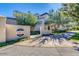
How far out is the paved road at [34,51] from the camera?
126 inches

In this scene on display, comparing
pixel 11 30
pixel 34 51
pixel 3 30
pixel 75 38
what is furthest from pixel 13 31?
pixel 75 38

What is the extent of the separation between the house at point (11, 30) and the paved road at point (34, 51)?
17 centimetres

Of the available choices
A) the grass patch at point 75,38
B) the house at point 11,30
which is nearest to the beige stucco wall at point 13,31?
the house at point 11,30

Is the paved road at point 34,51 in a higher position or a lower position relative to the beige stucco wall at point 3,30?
lower

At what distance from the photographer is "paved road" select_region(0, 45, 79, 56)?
10.5 feet

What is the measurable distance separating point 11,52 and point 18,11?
2.14ft

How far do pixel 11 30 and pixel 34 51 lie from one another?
50 centimetres

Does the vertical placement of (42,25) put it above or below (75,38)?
above

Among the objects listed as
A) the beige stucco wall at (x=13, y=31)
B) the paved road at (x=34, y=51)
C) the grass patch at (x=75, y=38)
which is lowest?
the paved road at (x=34, y=51)

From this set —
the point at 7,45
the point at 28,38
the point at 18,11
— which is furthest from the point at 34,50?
the point at 18,11

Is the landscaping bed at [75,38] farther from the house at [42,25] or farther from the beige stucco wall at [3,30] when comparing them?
the beige stucco wall at [3,30]

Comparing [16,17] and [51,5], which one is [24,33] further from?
[51,5]

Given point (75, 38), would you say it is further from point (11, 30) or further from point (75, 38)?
point (11, 30)

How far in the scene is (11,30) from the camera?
3295mm
